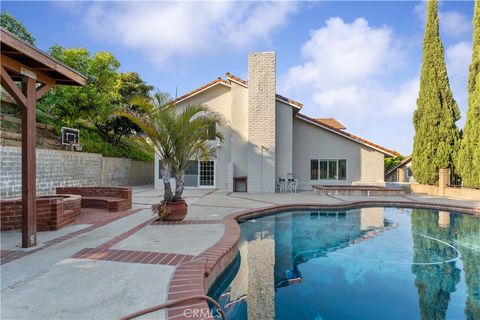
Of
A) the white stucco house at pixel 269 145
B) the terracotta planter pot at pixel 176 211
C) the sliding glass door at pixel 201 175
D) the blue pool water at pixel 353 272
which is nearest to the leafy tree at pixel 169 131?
the terracotta planter pot at pixel 176 211

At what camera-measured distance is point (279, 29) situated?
522 inches

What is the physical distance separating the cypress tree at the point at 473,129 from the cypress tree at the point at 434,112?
5.13 ft

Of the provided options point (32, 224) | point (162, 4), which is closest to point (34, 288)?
point (32, 224)

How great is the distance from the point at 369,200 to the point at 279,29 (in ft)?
31.7

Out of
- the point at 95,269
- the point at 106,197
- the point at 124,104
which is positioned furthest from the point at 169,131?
the point at 124,104

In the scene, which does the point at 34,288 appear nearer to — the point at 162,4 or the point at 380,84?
the point at 162,4

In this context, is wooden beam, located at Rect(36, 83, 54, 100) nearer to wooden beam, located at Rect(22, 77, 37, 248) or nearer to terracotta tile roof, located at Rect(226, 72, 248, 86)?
wooden beam, located at Rect(22, 77, 37, 248)

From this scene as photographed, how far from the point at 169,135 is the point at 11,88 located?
3.92 m

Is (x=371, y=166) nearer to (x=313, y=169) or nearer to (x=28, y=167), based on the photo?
(x=313, y=169)

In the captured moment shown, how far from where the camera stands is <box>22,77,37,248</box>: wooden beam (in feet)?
17.2

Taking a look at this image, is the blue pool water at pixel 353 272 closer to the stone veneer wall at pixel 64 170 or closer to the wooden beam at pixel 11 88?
the wooden beam at pixel 11 88

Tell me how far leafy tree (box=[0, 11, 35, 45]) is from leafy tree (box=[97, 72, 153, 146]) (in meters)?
6.04

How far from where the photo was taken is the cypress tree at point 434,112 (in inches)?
706

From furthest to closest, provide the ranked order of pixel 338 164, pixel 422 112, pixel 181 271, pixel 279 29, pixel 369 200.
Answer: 1. pixel 338 164
2. pixel 422 112
3. pixel 369 200
4. pixel 279 29
5. pixel 181 271
